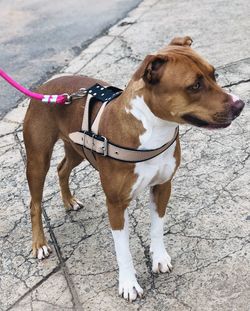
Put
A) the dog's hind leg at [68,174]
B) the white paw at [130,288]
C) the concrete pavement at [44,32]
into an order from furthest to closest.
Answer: the concrete pavement at [44,32] < the dog's hind leg at [68,174] < the white paw at [130,288]

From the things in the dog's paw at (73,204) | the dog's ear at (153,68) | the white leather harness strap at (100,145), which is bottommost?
the dog's paw at (73,204)

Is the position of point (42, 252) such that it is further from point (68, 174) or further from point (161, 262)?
point (161, 262)

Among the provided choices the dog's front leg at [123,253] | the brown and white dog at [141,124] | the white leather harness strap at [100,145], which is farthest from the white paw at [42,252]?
the white leather harness strap at [100,145]

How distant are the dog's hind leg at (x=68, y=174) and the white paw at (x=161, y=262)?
2.96 feet

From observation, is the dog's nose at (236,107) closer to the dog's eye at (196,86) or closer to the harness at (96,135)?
the dog's eye at (196,86)

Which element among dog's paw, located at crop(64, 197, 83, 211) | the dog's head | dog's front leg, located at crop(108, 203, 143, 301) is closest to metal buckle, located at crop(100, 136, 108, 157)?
dog's front leg, located at crop(108, 203, 143, 301)

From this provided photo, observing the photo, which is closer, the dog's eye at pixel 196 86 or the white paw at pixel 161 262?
the dog's eye at pixel 196 86

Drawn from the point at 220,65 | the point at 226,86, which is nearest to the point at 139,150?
the point at 226,86

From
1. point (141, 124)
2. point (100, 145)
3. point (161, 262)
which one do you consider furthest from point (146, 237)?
point (141, 124)

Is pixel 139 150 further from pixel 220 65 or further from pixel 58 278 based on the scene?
pixel 220 65

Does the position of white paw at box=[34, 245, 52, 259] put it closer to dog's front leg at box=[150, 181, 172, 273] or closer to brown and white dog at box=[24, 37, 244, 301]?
brown and white dog at box=[24, 37, 244, 301]

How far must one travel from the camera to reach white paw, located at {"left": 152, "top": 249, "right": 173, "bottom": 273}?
Result: 3449 mm

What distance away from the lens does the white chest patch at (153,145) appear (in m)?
2.86

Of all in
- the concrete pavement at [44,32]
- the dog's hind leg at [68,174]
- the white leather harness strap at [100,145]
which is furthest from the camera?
the concrete pavement at [44,32]
